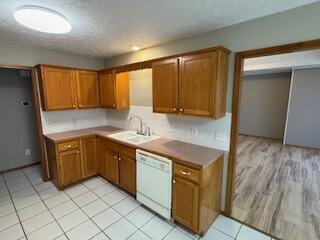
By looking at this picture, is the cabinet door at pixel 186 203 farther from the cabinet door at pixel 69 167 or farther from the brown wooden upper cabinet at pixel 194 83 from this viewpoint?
the cabinet door at pixel 69 167

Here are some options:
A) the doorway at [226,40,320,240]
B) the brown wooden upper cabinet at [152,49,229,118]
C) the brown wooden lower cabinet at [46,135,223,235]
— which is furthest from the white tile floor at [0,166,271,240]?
the brown wooden upper cabinet at [152,49,229,118]

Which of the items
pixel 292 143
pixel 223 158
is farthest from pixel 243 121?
pixel 223 158

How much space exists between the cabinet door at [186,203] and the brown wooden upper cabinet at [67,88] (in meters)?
2.40

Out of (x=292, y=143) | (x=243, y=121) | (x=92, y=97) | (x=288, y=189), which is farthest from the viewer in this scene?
(x=243, y=121)

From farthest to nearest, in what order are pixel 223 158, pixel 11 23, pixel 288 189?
1. pixel 288 189
2. pixel 223 158
3. pixel 11 23

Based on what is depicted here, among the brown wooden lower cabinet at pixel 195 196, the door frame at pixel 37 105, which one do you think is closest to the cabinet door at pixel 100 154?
the door frame at pixel 37 105

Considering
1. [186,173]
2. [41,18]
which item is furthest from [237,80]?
[41,18]

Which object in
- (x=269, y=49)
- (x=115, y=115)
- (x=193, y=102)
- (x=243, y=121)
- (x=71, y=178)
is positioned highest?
(x=269, y=49)

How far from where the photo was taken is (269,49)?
179 cm

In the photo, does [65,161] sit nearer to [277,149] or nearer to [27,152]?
[27,152]

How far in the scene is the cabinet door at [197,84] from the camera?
189 cm

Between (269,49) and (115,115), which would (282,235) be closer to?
(269,49)

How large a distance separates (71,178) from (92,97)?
1569mm

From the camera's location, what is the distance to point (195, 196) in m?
1.83
